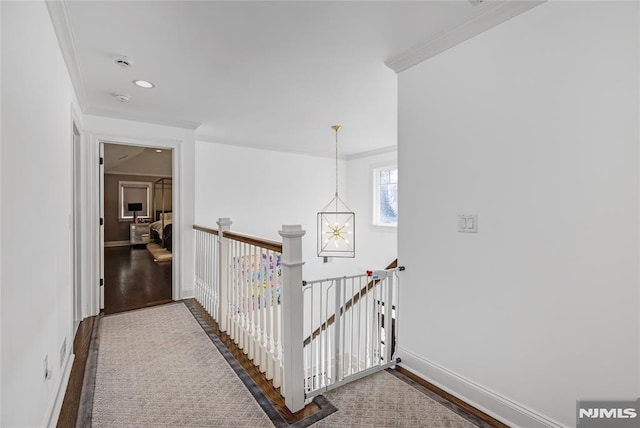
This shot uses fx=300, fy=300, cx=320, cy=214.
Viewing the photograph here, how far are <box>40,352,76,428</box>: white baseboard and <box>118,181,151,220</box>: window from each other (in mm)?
7799

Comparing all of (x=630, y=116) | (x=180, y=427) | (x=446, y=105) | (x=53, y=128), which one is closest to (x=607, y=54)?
(x=630, y=116)

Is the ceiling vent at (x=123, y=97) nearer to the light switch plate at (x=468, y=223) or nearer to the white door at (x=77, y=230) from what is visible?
the white door at (x=77, y=230)

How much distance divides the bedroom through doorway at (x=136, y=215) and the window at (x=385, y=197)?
Result: 12.6 feet

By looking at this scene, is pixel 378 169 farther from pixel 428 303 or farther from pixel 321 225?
pixel 428 303

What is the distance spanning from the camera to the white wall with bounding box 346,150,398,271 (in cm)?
544

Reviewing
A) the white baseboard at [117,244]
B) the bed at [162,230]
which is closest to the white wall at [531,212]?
the bed at [162,230]

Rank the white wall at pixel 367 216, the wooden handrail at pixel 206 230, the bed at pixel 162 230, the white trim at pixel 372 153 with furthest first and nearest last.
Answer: the bed at pixel 162 230 < the white wall at pixel 367 216 < the white trim at pixel 372 153 < the wooden handrail at pixel 206 230

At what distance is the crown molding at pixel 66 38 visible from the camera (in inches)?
65.5

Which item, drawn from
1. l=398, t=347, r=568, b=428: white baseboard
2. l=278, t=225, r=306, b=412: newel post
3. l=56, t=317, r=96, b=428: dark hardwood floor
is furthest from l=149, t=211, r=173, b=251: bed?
l=398, t=347, r=568, b=428: white baseboard

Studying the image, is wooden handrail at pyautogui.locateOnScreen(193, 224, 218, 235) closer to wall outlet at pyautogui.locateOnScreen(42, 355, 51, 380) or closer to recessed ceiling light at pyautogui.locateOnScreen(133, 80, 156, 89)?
recessed ceiling light at pyautogui.locateOnScreen(133, 80, 156, 89)

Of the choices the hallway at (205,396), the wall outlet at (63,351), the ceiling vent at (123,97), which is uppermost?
the ceiling vent at (123,97)

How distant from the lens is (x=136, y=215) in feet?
29.8

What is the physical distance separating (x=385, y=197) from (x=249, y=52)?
3969 millimetres

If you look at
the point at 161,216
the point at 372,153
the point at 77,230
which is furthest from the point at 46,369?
the point at 161,216
